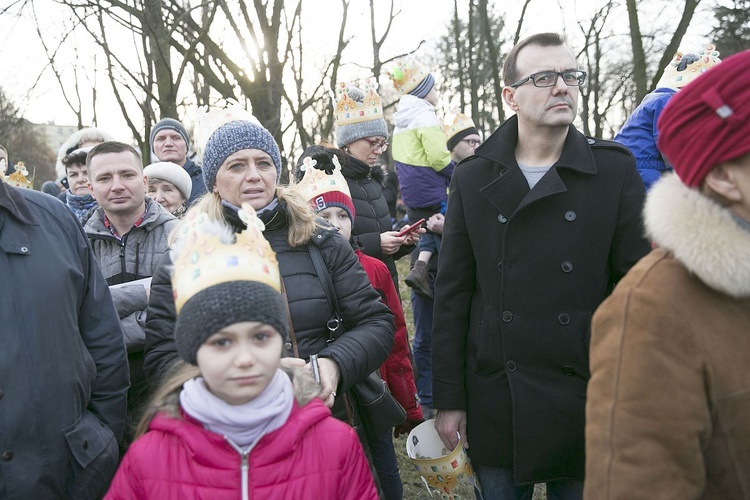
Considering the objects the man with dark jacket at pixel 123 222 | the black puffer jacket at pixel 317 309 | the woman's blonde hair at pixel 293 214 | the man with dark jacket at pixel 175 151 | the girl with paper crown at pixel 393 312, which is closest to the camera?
the black puffer jacket at pixel 317 309

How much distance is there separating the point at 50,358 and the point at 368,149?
312cm

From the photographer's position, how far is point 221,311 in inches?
78.0

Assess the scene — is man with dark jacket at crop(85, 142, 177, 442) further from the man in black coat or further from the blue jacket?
the blue jacket

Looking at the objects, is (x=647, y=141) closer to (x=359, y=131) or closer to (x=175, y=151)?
(x=359, y=131)

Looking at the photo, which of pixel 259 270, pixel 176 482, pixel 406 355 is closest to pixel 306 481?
pixel 176 482

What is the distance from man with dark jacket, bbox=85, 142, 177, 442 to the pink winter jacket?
131cm

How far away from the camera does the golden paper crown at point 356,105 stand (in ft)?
17.0

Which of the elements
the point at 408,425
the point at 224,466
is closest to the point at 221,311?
the point at 224,466

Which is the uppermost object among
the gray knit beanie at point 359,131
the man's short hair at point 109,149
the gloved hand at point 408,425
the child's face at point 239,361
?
the man's short hair at point 109,149

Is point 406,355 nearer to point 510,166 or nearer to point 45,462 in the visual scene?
point 510,166

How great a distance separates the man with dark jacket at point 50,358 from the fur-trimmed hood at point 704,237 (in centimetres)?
195

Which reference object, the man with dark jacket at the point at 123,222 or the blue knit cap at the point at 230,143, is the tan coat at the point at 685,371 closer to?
the blue knit cap at the point at 230,143

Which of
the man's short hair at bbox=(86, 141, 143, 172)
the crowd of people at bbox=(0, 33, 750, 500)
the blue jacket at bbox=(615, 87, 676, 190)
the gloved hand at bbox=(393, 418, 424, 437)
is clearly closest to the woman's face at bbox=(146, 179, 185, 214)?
the man's short hair at bbox=(86, 141, 143, 172)

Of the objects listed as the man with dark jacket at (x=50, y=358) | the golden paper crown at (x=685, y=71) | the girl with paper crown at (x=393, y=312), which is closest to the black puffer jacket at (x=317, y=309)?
the man with dark jacket at (x=50, y=358)
